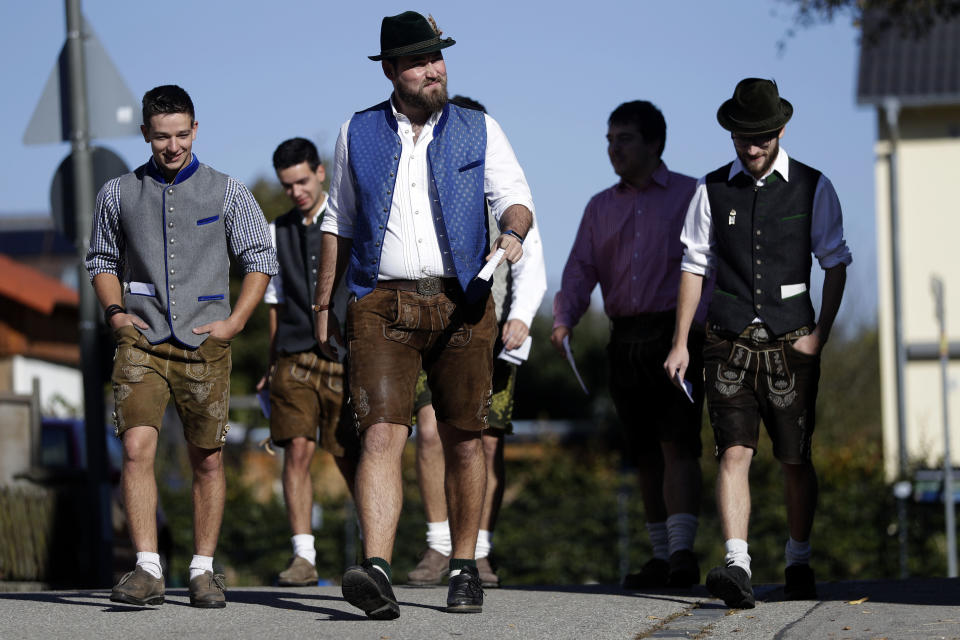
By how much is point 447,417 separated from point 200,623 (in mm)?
1249

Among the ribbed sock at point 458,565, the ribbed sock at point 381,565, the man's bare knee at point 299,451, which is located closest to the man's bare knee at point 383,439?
the ribbed sock at point 381,565

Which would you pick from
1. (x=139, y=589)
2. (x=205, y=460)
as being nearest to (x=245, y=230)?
(x=205, y=460)

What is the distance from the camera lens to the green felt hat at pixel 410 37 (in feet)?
19.5

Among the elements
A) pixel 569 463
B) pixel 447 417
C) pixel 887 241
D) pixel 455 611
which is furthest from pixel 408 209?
pixel 887 241

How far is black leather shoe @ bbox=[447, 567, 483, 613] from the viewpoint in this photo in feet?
19.6

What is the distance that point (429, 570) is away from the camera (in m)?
7.86

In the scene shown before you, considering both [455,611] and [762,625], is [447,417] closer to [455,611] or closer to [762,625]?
[455,611]

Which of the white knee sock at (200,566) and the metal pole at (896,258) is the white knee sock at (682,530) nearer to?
the white knee sock at (200,566)

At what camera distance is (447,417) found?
6121mm

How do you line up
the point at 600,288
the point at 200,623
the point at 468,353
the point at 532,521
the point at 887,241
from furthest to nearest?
the point at 887,241, the point at 532,521, the point at 600,288, the point at 468,353, the point at 200,623

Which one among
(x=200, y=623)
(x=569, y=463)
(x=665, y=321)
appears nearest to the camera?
(x=200, y=623)

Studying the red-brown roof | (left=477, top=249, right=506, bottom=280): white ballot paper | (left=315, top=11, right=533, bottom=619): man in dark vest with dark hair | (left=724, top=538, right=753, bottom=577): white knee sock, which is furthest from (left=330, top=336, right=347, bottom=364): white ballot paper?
the red-brown roof

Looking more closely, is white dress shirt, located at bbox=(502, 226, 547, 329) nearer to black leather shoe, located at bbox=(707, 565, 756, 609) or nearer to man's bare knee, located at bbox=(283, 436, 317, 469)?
man's bare knee, located at bbox=(283, 436, 317, 469)

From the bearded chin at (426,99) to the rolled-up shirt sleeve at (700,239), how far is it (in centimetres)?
137
